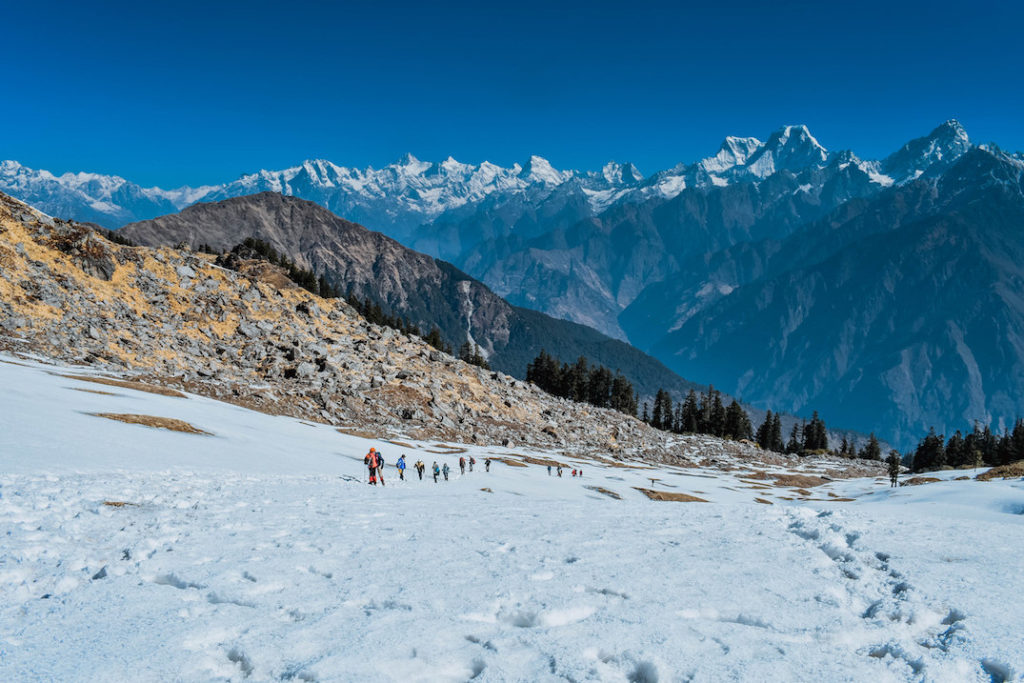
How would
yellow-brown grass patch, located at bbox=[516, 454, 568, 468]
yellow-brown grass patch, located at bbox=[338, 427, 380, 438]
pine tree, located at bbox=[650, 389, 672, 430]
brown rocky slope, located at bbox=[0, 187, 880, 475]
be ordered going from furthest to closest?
pine tree, located at bbox=[650, 389, 672, 430], yellow-brown grass patch, located at bbox=[516, 454, 568, 468], brown rocky slope, located at bbox=[0, 187, 880, 475], yellow-brown grass patch, located at bbox=[338, 427, 380, 438]

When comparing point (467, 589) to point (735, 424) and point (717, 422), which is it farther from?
point (735, 424)

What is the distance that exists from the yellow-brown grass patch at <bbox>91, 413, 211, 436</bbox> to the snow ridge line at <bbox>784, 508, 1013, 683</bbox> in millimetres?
37258

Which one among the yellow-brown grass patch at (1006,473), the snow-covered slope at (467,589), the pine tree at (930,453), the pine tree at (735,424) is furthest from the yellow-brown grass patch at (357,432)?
the pine tree at (930,453)

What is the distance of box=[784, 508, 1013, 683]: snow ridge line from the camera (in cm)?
843

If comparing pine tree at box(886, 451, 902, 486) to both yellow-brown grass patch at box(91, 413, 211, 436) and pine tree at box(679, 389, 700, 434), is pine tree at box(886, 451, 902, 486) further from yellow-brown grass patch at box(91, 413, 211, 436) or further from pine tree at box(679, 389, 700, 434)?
yellow-brown grass patch at box(91, 413, 211, 436)

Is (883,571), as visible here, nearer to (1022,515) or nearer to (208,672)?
(208,672)

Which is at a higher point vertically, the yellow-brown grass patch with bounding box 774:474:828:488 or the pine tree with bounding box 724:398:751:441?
the pine tree with bounding box 724:398:751:441

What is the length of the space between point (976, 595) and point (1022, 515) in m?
18.4

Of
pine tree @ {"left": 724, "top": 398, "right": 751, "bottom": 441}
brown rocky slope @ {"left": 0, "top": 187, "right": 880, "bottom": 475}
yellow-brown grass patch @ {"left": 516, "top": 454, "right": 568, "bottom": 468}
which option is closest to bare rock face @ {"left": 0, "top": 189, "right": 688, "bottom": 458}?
brown rocky slope @ {"left": 0, "top": 187, "right": 880, "bottom": 475}

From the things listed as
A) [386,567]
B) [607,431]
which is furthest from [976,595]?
[607,431]

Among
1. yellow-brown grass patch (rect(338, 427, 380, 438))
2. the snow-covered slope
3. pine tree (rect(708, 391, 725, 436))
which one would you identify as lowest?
yellow-brown grass patch (rect(338, 427, 380, 438))

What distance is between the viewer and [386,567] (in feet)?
40.0

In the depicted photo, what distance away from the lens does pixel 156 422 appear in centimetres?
3650

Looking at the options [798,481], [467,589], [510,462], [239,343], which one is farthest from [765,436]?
[467,589]
